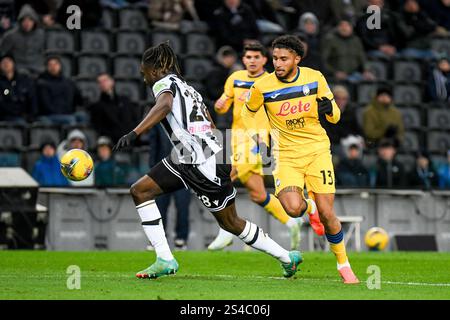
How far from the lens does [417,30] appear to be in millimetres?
25984

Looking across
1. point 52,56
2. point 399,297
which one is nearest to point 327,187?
point 399,297

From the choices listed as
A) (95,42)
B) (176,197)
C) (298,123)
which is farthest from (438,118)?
(298,123)

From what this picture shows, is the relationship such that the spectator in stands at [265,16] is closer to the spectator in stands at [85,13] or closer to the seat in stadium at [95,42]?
the seat in stadium at [95,42]

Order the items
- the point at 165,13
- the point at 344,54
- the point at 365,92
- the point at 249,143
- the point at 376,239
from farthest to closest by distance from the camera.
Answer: the point at 365,92 < the point at 344,54 < the point at 165,13 < the point at 376,239 < the point at 249,143

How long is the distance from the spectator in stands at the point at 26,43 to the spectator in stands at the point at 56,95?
82 cm

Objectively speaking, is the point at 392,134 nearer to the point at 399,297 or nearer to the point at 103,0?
the point at 103,0

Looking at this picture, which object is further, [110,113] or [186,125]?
[110,113]

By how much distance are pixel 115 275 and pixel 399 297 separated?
11.8 ft

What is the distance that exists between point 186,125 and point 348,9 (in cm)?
1519

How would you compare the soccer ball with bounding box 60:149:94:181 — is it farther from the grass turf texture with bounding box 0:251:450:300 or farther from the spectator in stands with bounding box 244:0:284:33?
the spectator in stands with bounding box 244:0:284:33

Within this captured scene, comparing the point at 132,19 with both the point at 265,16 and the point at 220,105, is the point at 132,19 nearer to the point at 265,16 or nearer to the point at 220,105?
the point at 265,16

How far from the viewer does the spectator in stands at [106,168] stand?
752 inches

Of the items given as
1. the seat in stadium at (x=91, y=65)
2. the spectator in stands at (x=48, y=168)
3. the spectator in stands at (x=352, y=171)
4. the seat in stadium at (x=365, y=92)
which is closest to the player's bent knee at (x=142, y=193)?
the spectator in stands at (x=48, y=168)

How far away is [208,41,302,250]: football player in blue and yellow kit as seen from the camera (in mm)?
16062
